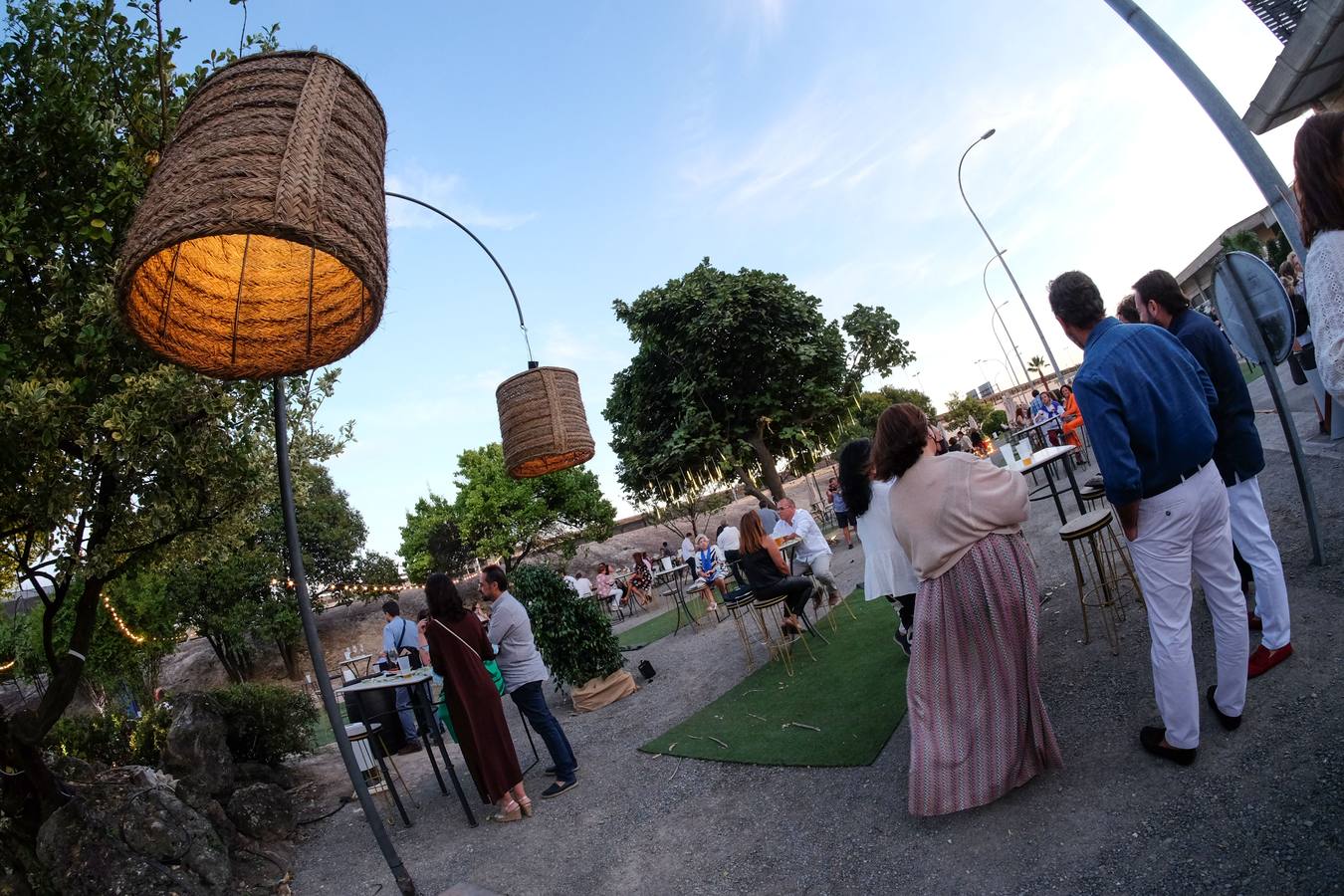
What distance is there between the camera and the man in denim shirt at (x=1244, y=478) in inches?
140

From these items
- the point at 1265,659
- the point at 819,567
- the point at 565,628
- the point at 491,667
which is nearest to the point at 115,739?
the point at 491,667

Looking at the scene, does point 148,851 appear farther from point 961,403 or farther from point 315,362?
point 961,403

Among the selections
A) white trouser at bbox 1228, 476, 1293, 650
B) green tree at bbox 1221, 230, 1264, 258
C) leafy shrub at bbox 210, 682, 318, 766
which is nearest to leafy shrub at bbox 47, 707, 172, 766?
leafy shrub at bbox 210, 682, 318, 766

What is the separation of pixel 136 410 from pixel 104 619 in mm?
20914

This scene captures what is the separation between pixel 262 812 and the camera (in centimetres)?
641

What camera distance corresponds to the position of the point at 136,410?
4.95 m

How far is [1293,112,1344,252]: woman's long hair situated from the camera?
1.95 m

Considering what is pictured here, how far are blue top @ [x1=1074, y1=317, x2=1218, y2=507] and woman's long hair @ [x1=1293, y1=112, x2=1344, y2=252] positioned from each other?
3.43 feet

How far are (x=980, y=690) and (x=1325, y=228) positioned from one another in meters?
2.33

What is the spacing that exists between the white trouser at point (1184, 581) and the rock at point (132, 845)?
6113 mm

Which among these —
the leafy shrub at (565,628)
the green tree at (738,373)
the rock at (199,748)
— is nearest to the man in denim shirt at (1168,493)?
the leafy shrub at (565,628)

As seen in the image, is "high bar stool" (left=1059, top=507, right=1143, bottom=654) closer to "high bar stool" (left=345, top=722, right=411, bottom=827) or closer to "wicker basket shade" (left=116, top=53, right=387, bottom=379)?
"wicker basket shade" (left=116, top=53, right=387, bottom=379)

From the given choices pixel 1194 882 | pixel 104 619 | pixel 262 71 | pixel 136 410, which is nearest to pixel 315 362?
pixel 262 71

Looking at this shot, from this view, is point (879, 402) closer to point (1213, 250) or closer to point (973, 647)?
point (1213, 250)
